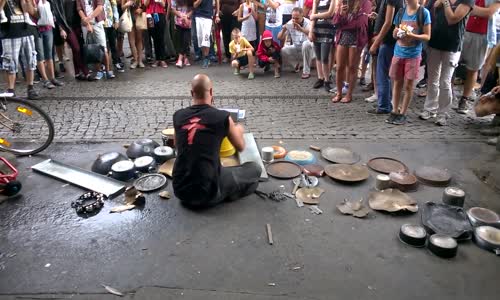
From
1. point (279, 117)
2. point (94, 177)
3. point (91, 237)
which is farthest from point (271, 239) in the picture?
point (279, 117)

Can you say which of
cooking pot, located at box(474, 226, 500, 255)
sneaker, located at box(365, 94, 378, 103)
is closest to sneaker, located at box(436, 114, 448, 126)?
sneaker, located at box(365, 94, 378, 103)

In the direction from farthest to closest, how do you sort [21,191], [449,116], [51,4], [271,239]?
[51,4] < [449,116] < [21,191] < [271,239]

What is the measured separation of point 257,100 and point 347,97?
1689 millimetres

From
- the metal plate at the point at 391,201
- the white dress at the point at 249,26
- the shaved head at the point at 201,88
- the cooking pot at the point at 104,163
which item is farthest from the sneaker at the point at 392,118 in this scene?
the white dress at the point at 249,26

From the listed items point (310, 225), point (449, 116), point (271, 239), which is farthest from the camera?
point (449, 116)

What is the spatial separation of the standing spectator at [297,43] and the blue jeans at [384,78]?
8.48 feet

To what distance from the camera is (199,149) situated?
389 centimetres

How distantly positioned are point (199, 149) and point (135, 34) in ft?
23.6

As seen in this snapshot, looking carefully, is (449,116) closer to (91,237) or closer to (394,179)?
(394,179)

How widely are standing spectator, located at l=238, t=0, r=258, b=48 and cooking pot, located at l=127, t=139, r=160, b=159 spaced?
18.7ft

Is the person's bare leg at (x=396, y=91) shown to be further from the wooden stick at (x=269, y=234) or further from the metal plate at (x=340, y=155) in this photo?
the wooden stick at (x=269, y=234)

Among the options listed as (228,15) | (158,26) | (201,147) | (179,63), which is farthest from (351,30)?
(158,26)

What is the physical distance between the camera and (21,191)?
451 centimetres

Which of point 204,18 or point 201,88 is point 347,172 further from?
point 204,18
